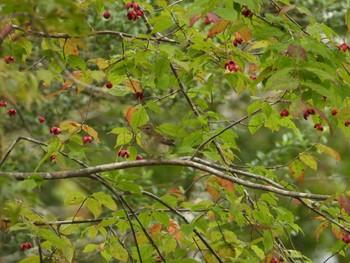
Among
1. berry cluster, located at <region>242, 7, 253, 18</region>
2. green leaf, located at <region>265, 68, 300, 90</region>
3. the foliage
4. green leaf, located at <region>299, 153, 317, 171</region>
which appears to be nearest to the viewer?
green leaf, located at <region>265, 68, 300, 90</region>

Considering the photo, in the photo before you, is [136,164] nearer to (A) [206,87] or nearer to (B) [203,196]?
(A) [206,87]

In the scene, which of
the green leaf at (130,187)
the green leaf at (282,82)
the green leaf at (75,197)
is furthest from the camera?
the green leaf at (75,197)

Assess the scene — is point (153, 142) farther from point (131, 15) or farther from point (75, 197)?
point (131, 15)

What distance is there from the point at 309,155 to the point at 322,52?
1.04 meters

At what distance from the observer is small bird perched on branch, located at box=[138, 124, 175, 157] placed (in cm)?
335

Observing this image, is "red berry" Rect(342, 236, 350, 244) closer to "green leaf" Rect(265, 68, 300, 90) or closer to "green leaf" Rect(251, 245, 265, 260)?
"green leaf" Rect(251, 245, 265, 260)

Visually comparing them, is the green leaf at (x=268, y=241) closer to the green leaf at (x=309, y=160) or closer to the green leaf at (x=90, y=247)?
the green leaf at (x=309, y=160)

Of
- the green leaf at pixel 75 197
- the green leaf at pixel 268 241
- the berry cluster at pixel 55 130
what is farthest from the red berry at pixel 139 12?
the green leaf at pixel 268 241

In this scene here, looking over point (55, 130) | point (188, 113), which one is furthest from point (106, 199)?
point (188, 113)

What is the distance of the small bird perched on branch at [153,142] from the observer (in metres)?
3.35

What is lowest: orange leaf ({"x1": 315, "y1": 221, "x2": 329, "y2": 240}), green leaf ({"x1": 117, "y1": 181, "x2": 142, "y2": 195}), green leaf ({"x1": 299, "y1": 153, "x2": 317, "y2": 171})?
orange leaf ({"x1": 315, "y1": 221, "x2": 329, "y2": 240})

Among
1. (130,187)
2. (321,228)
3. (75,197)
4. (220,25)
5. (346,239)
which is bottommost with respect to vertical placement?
(321,228)

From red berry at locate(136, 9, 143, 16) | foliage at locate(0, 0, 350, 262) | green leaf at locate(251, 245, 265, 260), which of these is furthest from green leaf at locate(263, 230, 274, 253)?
red berry at locate(136, 9, 143, 16)

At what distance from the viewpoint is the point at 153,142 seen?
3393mm
